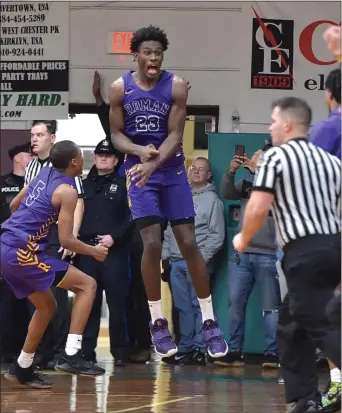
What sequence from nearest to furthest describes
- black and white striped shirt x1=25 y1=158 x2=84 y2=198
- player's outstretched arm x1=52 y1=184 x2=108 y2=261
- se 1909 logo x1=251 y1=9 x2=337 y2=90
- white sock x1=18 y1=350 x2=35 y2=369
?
player's outstretched arm x1=52 y1=184 x2=108 y2=261
white sock x1=18 y1=350 x2=35 y2=369
black and white striped shirt x1=25 y1=158 x2=84 y2=198
se 1909 logo x1=251 y1=9 x2=337 y2=90

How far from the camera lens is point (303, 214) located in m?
6.25

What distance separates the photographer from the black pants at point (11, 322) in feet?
36.8

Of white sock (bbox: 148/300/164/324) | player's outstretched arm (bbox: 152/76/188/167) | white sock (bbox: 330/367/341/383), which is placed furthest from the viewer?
white sock (bbox: 148/300/164/324)

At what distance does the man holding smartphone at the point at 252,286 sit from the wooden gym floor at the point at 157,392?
0.30 meters

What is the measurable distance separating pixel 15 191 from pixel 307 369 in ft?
16.4

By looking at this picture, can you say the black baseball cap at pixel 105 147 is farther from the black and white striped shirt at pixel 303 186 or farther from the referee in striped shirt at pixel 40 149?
the black and white striped shirt at pixel 303 186

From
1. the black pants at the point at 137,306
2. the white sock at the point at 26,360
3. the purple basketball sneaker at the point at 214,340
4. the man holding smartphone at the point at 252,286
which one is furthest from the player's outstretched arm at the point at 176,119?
the black pants at the point at 137,306

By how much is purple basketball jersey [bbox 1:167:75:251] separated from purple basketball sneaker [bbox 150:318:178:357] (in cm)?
141

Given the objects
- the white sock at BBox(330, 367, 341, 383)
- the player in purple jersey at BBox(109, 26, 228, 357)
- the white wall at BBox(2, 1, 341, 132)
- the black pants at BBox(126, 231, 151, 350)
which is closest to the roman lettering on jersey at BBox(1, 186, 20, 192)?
the black pants at BBox(126, 231, 151, 350)

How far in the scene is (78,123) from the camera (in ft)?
47.4

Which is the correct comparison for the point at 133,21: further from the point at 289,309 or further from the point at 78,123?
the point at 289,309

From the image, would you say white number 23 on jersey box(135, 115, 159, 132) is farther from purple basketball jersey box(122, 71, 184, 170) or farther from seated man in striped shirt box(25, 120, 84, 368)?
seated man in striped shirt box(25, 120, 84, 368)

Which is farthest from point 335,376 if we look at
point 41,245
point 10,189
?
point 10,189

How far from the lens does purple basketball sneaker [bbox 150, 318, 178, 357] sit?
8055 mm
